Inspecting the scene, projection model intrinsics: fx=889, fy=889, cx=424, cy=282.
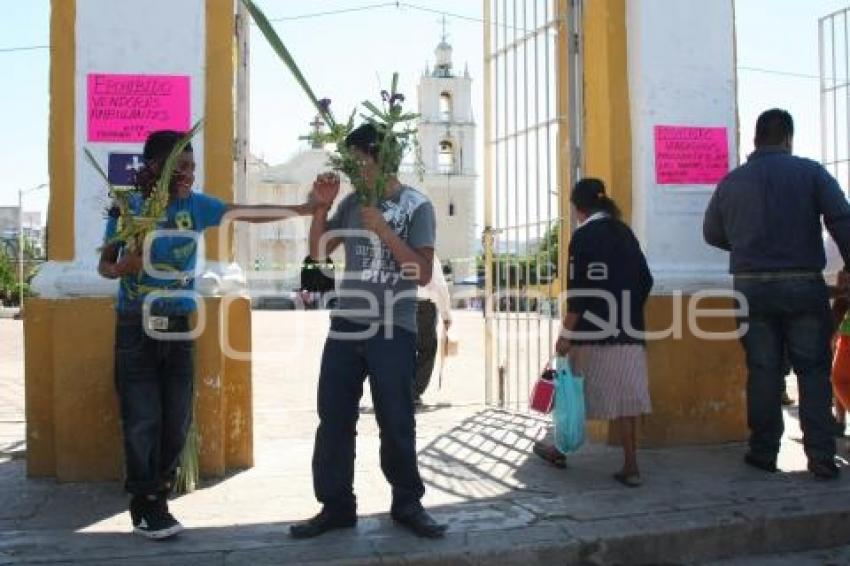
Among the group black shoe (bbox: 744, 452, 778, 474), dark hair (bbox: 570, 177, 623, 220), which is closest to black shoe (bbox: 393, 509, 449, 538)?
dark hair (bbox: 570, 177, 623, 220)

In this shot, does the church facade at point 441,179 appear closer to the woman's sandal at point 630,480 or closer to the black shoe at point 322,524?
the woman's sandal at point 630,480

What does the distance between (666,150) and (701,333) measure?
1.20 m

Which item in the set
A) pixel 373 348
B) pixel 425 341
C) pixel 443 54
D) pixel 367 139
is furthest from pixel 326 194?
pixel 443 54

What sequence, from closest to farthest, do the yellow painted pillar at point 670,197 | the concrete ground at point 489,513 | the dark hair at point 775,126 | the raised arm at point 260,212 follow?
the concrete ground at point 489,513 < the raised arm at point 260,212 < the dark hair at point 775,126 < the yellow painted pillar at point 670,197

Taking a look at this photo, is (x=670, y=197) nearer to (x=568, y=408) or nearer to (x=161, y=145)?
(x=568, y=408)

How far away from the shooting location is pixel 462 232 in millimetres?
54625

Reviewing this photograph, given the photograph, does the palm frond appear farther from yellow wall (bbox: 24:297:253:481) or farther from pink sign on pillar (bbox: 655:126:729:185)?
pink sign on pillar (bbox: 655:126:729:185)

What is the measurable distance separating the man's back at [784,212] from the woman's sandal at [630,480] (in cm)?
135

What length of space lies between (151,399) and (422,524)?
1.32 metres

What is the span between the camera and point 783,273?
491 centimetres

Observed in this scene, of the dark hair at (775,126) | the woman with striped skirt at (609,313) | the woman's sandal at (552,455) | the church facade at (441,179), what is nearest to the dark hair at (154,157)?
the woman with striped skirt at (609,313)

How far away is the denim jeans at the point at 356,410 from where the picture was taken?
12.9 feet

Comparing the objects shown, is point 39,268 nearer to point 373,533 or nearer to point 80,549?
point 80,549

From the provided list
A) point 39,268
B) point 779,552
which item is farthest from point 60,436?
point 779,552
